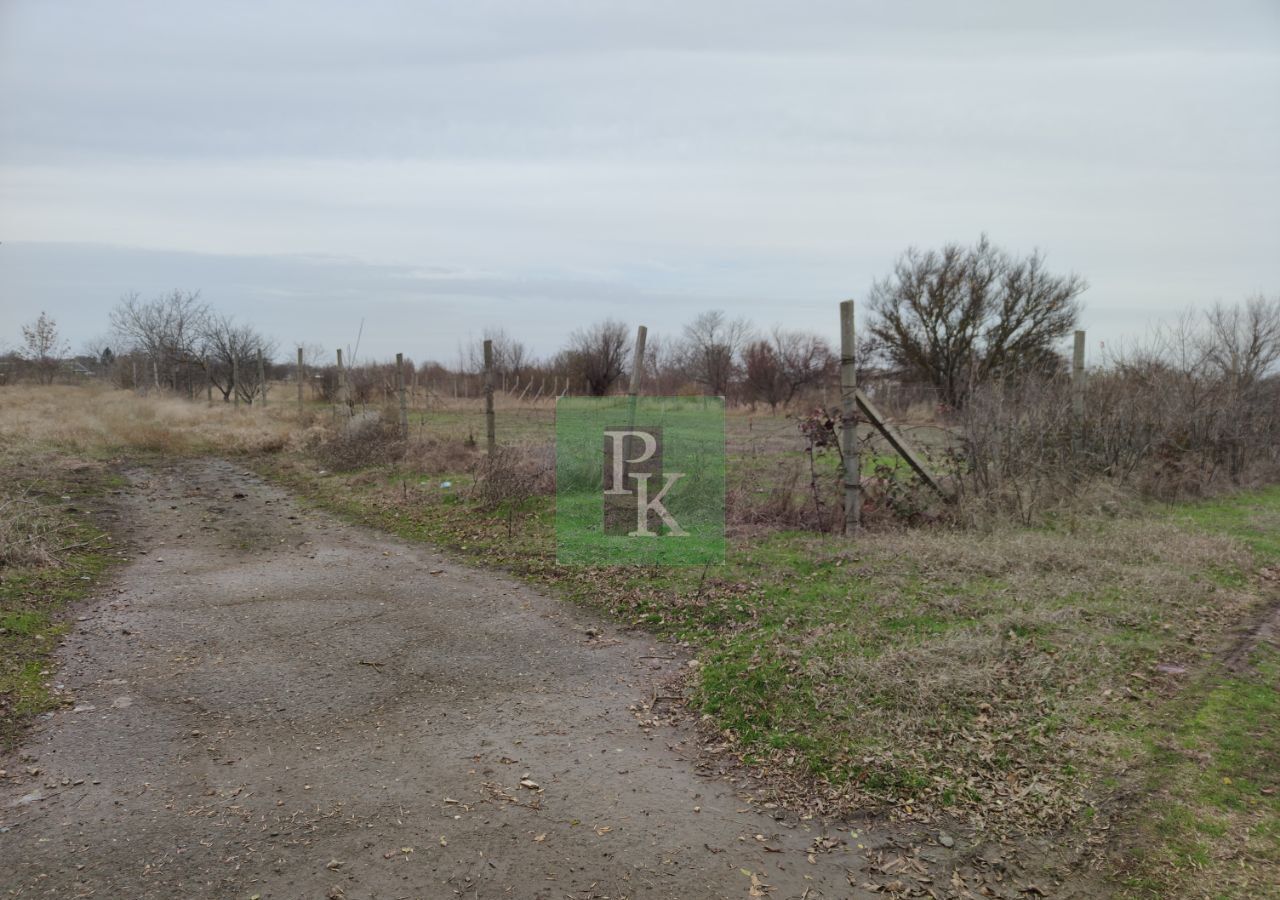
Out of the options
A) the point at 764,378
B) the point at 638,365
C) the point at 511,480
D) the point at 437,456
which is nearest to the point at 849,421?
the point at 638,365

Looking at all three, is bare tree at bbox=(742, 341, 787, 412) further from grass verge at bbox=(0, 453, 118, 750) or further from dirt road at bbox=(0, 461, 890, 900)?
dirt road at bbox=(0, 461, 890, 900)

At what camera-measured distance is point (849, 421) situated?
7848 mm

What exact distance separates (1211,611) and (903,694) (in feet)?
10.9

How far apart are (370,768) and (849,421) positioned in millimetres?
5697

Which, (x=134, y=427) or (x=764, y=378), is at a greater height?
(x=764, y=378)

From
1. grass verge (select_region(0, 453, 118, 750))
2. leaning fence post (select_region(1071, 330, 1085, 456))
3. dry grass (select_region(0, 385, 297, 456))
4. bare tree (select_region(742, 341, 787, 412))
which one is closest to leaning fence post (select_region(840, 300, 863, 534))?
leaning fence post (select_region(1071, 330, 1085, 456))

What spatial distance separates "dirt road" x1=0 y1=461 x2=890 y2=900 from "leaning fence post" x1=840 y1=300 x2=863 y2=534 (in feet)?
11.0

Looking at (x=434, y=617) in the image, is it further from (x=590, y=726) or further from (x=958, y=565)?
(x=958, y=565)

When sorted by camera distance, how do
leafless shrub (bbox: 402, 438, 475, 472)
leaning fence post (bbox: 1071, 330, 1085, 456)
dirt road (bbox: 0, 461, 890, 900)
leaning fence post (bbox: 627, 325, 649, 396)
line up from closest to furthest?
dirt road (bbox: 0, 461, 890, 900)
leaning fence post (bbox: 627, 325, 649, 396)
leaning fence post (bbox: 1071, 330, 1085, 456)
leafless shrub (bbox: 402, 438, 475, 472)

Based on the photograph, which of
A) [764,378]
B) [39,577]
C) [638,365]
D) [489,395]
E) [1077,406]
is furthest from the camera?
[764,378]

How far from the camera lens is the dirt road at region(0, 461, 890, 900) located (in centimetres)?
302

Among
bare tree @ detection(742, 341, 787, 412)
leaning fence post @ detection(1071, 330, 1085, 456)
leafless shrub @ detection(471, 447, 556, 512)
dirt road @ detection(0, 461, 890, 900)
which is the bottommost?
dirt road @ detection(0, 461, 890, 900)

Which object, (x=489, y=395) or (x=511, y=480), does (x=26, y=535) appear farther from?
(x=489, y=395)

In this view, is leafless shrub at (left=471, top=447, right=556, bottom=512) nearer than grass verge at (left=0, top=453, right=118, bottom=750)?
No
